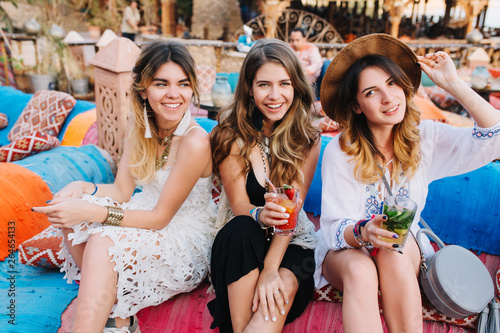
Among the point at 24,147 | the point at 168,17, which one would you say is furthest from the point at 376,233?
the point at 168,17

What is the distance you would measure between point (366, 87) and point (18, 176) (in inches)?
87.3

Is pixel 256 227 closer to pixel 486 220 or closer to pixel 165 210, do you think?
pixel 165 210

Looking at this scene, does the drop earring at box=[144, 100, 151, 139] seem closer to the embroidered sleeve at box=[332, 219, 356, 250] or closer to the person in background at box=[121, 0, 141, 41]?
the embroidered sleeve at box=[332, 219, 356, 250]

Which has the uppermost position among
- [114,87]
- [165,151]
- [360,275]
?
[114,87]

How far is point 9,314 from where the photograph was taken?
201cm

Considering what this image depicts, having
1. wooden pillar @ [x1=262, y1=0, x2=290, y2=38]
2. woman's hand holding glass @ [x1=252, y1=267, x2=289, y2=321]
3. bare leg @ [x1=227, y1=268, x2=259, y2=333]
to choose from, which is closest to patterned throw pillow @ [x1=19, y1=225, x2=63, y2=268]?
bare leg @ [x1=227, y1=268, x2=259, y2=333]

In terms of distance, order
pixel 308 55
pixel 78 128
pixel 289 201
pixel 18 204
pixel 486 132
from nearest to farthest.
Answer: pixel 289 201
pixel 486 132
pixel 18 204
pixel 78 128
pixel 308 55

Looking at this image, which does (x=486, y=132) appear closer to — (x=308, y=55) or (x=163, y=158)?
(x=163, y=158)

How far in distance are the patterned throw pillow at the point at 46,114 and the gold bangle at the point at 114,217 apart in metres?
2.49

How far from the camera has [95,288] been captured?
166 centimetres

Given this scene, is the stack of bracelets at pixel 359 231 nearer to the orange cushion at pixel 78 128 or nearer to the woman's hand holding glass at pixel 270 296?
the woman's hand holding glass at pixel 270 296

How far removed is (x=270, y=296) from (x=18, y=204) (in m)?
1.78

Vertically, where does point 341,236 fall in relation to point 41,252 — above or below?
above

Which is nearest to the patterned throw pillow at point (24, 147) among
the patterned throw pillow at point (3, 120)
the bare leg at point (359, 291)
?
the patterned throw pillow at point (3, 120)
